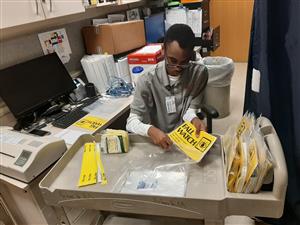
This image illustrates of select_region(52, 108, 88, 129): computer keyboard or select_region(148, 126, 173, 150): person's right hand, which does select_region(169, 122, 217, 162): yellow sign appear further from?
select_region(52, 108, 88, 129): computer keyboard

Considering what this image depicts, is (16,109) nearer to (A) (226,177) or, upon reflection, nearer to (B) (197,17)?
(A) (226,177)

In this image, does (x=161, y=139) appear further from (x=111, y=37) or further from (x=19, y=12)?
(x=111, y=37)

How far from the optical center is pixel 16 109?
1580 millimetres

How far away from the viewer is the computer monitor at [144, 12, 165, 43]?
2.54 metres

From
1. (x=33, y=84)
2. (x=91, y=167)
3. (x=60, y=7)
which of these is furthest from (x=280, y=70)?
(x=33, y=84)

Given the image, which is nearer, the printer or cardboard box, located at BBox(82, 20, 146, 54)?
the printer

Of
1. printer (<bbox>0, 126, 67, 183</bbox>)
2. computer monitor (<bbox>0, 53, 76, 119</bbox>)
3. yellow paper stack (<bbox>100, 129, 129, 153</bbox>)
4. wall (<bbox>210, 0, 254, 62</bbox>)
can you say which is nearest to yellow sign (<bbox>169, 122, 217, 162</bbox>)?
yellow paper stack (<bbox>100, 129, 129, 153</bbox>)

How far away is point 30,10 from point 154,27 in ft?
5.03

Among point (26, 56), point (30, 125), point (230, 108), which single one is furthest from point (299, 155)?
point (230, 108)

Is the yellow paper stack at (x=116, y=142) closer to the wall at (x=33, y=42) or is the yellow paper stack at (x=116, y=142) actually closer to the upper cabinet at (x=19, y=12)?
the upper cabinet at (x=19, y=12)

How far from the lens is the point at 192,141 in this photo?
1.01 metres

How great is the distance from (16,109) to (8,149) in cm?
38

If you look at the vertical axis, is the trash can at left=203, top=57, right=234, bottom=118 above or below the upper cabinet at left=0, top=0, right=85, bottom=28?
below

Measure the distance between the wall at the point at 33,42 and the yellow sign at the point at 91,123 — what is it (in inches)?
19.1
